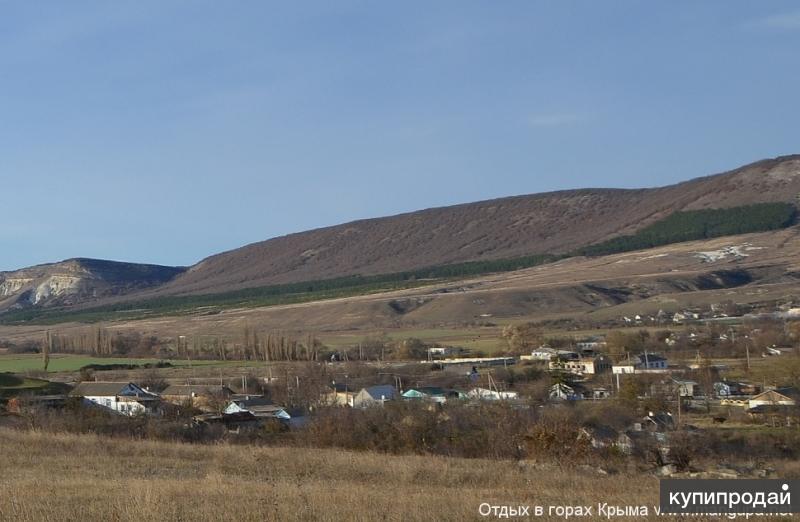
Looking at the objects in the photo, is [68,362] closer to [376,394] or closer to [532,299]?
[376,394]

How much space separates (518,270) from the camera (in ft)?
452

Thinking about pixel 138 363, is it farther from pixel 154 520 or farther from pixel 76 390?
pixel 154 520

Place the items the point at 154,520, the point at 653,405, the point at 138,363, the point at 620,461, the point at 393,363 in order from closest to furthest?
the point at 154,520
the point at 620,461
the point at 653,405
the point at 393,363
the point at 138,363

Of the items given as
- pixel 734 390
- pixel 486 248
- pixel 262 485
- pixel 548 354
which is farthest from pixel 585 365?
pixel 486 248

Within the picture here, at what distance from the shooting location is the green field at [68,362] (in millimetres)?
63812

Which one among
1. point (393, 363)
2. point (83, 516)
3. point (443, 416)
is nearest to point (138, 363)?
point (393, 363)

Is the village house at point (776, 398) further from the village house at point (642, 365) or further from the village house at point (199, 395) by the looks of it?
the village house at point (199, 395)

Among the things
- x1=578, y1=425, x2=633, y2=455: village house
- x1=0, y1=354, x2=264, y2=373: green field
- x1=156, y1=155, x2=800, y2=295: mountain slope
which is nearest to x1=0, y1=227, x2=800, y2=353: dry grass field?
x1=0, y1=354, x2=264, y2=373: green field

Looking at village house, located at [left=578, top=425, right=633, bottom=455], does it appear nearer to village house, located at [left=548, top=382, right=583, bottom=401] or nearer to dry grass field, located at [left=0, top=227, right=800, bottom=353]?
village house, located at [left=548, top=382, right=583, bottom=401]

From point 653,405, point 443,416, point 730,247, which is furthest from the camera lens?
point 730,247

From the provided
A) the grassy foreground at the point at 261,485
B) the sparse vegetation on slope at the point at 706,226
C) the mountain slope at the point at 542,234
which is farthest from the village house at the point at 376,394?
the mountain slope at the point at 542,234

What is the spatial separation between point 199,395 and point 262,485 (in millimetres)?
33226

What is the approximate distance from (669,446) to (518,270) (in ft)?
394

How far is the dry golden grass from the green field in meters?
47.4
